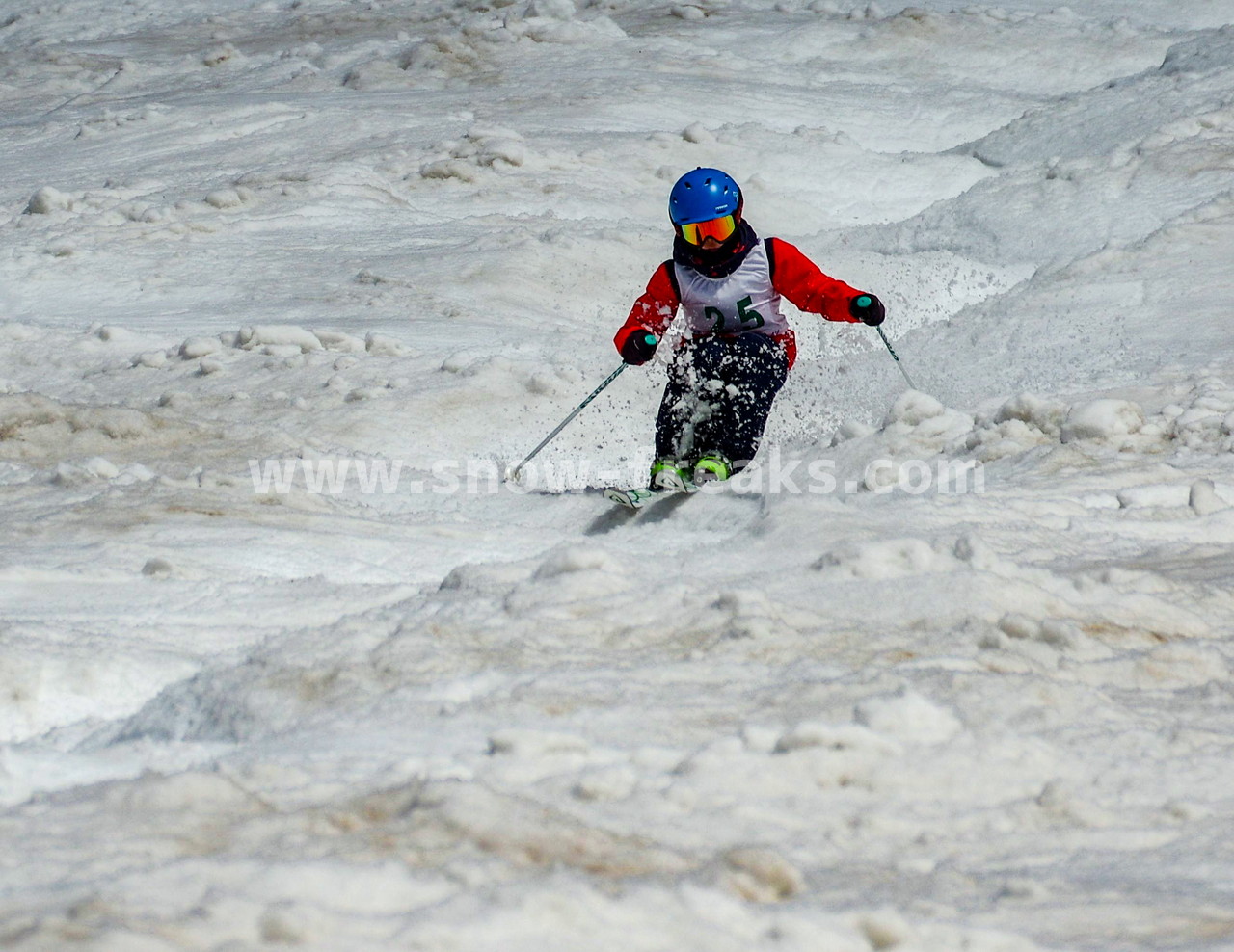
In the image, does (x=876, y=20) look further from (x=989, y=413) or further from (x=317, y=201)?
(x=989, y=413)

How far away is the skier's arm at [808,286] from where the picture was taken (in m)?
7.11

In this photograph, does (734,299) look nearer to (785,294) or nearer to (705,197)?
(785,294)

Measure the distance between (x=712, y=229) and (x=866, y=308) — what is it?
33.0 inches

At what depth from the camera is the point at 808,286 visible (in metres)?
7.14

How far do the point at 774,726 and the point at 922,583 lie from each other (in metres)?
1.11

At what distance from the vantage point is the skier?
22.6ft

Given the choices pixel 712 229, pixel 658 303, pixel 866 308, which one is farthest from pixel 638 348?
pixel 866 308

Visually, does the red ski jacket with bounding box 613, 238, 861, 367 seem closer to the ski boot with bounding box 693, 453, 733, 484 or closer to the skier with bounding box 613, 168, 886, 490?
the skier with bounding box 613, 168, 886, 490

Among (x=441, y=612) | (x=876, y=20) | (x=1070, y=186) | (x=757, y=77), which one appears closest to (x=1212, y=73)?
(x=1070, y=186)

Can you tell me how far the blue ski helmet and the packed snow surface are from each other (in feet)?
4.05

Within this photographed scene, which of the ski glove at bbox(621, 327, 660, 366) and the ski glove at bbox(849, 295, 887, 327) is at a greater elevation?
the ski glove at bbox(849, 295, 887, 327)

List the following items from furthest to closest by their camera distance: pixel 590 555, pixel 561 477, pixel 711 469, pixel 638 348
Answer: pixel 561 477 < pixel 638 348 < pixel 711 469 < pixel 590 555

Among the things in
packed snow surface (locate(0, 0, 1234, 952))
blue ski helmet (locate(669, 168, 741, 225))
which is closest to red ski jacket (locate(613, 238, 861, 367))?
blue ski helmet (locate(669, 168, 741, 225))

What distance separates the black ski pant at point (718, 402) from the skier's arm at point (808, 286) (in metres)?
0.32
